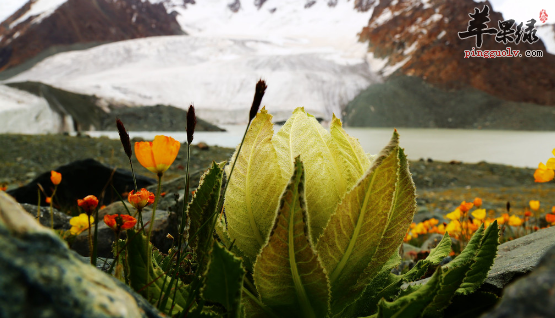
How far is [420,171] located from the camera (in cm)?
1202

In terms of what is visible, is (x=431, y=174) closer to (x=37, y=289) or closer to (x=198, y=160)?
(x=198, y=160)

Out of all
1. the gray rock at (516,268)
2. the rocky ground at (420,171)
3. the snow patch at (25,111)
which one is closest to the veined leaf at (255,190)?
the gray rock at (516,268)

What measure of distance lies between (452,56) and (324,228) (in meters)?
53.4

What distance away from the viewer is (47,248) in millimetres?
382

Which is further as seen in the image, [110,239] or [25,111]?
[25,111]

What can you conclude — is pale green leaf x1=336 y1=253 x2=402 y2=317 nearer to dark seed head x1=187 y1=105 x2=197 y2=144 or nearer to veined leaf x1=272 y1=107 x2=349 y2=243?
veined leaf x1=272 y1=107 x2=349 y2=243

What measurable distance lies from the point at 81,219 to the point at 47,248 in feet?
4.30

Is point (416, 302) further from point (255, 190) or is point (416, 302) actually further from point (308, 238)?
point (255, 190)

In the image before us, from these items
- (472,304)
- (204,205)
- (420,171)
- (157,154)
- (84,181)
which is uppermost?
(157,154)

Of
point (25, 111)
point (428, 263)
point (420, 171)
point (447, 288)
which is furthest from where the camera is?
point (25, 111)

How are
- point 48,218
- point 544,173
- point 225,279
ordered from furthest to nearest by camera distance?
point 48,218
point 544,173
point 225,279

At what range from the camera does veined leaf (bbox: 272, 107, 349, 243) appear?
791 millimetres

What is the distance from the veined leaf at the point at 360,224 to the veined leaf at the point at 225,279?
22 cm

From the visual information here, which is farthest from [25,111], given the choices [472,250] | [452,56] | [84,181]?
Answer: [452,56]
